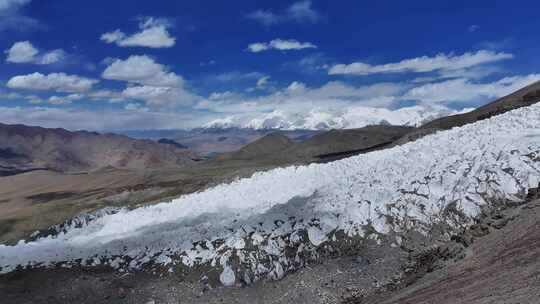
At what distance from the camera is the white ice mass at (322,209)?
26.7m

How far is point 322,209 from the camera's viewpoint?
99.1 ft

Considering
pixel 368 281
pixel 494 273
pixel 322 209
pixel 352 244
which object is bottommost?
pixel 368 281

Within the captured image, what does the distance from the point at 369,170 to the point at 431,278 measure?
1557cm

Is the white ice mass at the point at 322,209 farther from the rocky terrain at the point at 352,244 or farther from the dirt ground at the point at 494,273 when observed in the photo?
the dirt ground at the point at 494,273

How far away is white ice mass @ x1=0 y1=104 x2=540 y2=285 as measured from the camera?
2666cm

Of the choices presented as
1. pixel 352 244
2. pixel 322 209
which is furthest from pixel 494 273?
pixel 322 209

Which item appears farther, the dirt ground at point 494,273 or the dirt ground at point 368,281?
Result: the dirt ground at point 368,281

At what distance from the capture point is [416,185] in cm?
2897

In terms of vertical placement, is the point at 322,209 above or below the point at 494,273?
above

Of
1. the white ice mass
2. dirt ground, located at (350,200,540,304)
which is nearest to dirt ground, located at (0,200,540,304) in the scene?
dirt ground, located at (350,200,540,304)

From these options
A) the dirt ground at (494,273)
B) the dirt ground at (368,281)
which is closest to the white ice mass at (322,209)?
the dirt ground at (368,281)

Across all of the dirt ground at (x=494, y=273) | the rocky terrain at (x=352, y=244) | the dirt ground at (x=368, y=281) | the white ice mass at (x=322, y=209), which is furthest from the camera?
the white ice mass at (x=322, y=209)

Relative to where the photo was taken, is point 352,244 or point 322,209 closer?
point 352,244

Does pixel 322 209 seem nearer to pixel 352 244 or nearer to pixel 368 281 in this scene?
pixel 352 244
